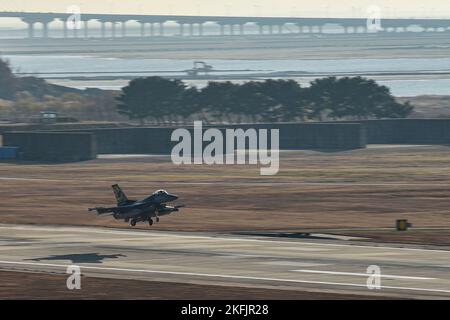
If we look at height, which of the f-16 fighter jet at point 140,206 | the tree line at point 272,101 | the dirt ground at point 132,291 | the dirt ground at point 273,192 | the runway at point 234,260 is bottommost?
the dirt ground at point 273,192

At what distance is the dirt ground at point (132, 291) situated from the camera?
53625 mm

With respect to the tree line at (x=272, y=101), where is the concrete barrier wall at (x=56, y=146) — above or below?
below

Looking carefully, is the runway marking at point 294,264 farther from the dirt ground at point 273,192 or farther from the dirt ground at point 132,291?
the dirt ground at point 273,192

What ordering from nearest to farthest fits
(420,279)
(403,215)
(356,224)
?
(420,279)
(356,224)
(403,215)

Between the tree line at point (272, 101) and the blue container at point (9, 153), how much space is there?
36.6 m

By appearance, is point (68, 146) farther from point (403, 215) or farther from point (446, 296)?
point (446, 296)

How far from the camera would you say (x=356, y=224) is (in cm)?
8394

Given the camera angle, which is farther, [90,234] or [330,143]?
[330,143]

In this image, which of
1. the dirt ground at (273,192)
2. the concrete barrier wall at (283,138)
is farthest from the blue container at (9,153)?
the concrete barrier wall at (283,138)

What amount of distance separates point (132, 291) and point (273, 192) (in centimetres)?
5290

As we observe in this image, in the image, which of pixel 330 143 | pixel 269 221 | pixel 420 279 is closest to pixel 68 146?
pixel 330 143

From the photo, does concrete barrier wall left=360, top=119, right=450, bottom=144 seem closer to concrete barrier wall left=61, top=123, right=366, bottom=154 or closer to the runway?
concrete barrier wall left=61, top=123, right=366, bottom=154
